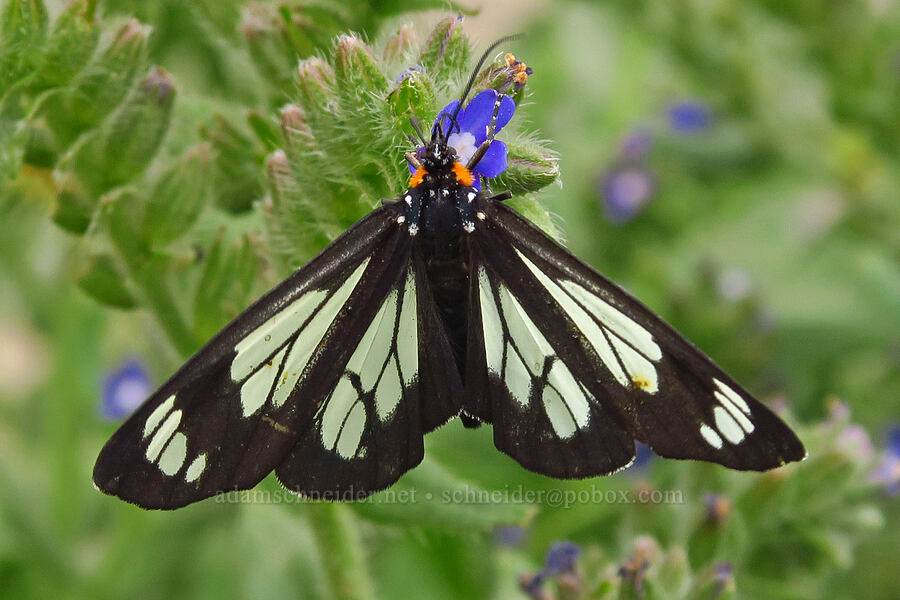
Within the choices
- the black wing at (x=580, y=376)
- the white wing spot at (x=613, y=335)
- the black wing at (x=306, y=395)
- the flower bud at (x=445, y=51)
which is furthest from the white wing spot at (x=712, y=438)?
the flower bud at (x=445, y=51)

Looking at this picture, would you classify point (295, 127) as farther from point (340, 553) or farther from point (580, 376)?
point (340, 553)

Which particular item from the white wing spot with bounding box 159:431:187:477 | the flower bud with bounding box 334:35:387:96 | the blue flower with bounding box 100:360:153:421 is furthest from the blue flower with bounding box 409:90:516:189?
the blue flower with bounding box 100:360:153:421

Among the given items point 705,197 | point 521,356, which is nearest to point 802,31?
point 705,197

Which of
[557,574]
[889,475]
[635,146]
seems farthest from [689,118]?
[557,574]

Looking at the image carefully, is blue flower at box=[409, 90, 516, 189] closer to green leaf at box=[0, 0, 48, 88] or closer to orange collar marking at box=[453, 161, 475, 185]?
orange collar marking at box=[453, 161, 475, 185]

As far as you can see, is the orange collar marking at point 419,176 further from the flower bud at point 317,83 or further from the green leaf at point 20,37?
the green leaf at point 20,37

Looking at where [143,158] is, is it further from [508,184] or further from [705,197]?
[705,197]
